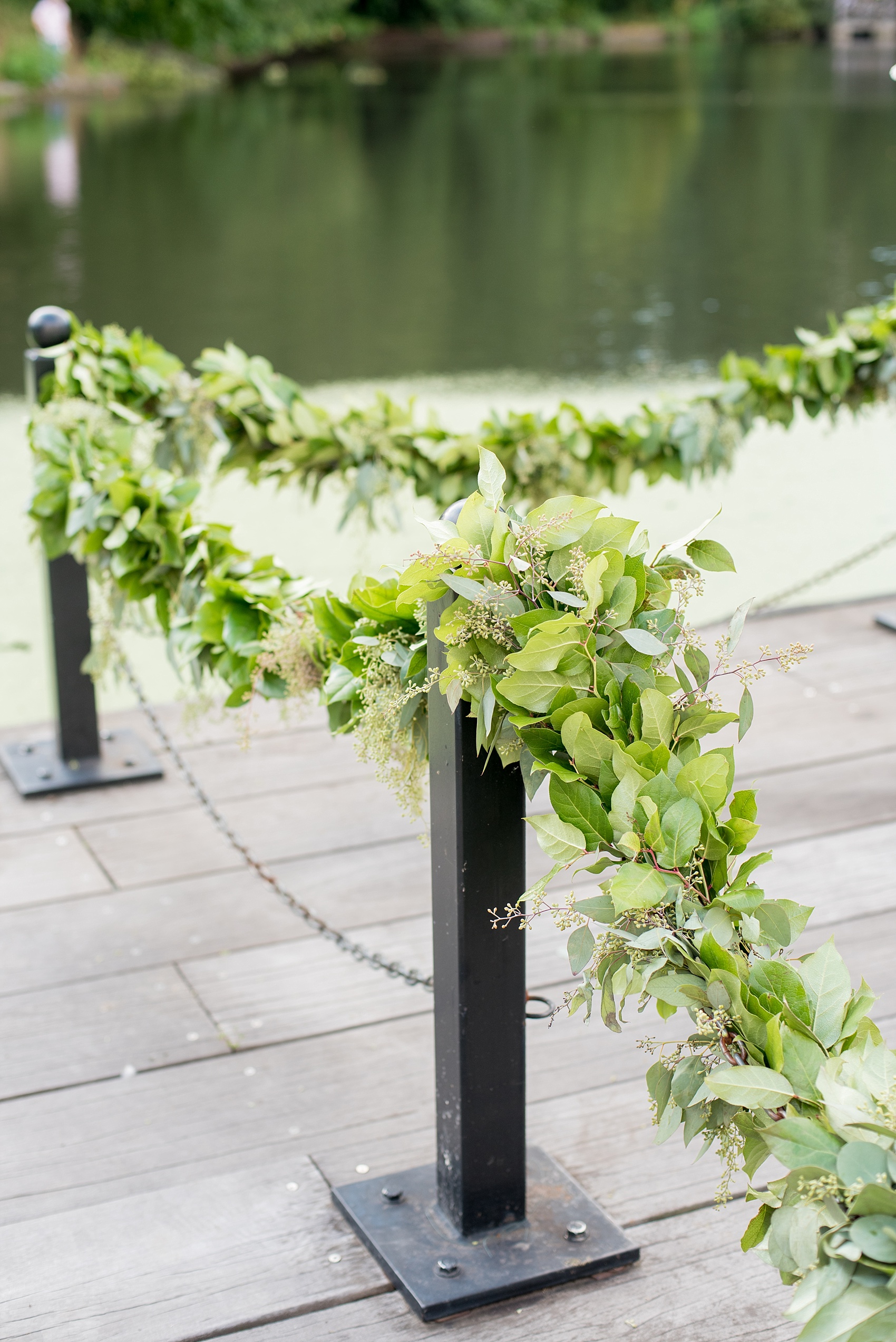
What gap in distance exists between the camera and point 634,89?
64.8 ft

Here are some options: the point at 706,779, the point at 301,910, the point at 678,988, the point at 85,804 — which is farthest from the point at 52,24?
the point at 678,988

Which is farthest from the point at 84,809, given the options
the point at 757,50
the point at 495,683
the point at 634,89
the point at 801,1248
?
the point at 757,50

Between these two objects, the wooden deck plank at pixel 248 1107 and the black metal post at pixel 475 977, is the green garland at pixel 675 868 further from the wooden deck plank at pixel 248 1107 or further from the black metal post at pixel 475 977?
the wooden deck plank at pixel 248 1107

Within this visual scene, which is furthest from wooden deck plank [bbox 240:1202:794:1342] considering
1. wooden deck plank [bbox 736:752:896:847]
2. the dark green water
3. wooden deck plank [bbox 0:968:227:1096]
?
the dark green water

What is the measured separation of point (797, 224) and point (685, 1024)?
320 inches

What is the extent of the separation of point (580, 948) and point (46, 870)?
1.27m

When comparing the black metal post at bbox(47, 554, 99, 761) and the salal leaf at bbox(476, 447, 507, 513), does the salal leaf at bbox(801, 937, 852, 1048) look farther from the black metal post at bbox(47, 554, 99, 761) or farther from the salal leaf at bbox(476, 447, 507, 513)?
the black metal post at bbox(47, 554, 99, 761)

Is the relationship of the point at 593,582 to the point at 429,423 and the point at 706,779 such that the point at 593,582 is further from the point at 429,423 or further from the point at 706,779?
the point at 429,423

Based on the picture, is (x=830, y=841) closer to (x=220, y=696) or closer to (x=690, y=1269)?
(x=690, y=1269)

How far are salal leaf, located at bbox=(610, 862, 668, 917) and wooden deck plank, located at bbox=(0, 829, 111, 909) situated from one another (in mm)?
1252

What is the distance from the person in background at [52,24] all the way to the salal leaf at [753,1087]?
1922 cm

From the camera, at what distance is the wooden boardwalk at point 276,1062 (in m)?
1.27

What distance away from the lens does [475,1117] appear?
1.25 metres

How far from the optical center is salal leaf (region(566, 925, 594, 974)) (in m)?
0.97
